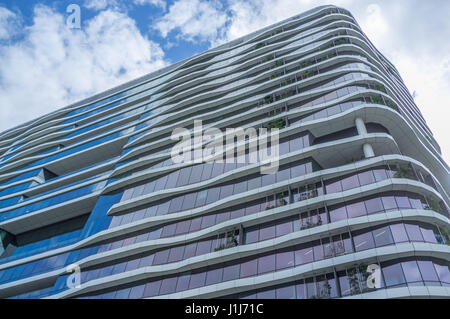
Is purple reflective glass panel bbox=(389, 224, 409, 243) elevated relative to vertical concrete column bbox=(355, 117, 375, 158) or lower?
lower

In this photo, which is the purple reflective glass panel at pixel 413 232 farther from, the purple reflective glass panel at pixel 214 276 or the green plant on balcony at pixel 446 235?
the purple reflective glass panel at pixel 214 276

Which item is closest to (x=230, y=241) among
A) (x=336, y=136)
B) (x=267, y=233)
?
(x=267, y=233)

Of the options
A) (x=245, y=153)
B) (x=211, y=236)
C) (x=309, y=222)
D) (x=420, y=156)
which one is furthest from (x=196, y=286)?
(x=420, y=156)

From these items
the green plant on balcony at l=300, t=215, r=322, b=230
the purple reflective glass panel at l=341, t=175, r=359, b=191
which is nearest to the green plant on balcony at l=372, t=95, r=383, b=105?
the purple reflective glass panel at l=341, t=175, r=359, b=191

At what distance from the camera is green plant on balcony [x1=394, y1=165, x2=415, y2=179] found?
1147 inches

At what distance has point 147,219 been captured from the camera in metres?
36.2

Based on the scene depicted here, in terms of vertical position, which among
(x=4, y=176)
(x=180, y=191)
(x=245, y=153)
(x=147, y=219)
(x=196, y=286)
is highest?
(x=4, y=176)

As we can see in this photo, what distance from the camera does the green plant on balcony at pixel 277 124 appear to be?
38.7 m

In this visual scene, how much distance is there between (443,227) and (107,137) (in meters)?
45.0

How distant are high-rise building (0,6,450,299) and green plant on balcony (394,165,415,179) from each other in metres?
0.16

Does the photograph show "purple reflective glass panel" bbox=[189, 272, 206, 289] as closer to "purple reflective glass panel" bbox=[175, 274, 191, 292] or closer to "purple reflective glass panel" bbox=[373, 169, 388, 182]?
"purple reflective glass panel" bbox=[175, 274, 191, 292]

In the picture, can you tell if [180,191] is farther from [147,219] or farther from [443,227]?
[443,227]

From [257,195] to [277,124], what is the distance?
9.35m

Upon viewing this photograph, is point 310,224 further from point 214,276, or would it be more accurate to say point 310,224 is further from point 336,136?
point 336,136
